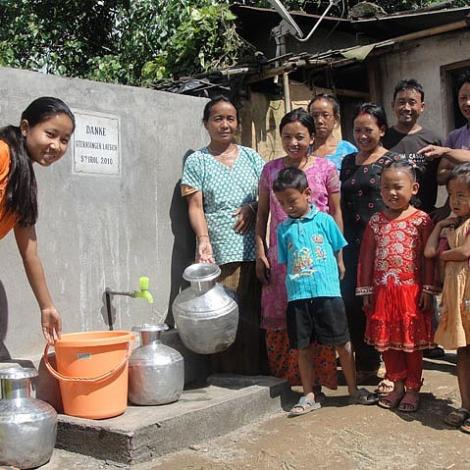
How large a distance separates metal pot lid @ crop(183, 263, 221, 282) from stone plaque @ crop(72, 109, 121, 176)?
84 centimetres

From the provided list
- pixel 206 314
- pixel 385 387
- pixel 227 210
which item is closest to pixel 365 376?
pixel 385 387

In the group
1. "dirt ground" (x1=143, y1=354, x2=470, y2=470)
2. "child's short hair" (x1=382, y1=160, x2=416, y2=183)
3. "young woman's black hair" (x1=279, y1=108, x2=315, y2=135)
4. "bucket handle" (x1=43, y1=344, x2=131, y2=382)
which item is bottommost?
"dirt ground" (x1=143, y1=354, x2=470, y2=470)

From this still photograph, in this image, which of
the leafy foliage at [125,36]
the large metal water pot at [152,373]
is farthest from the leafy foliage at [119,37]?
the large metal water pot at [152,373]

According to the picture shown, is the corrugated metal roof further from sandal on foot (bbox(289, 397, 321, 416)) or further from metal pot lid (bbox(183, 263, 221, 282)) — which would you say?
sandal on foot (bbox(289, 397, 321, 416))

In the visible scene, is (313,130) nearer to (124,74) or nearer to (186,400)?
(186,400)

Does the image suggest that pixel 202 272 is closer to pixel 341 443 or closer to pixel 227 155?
pixel 227 155

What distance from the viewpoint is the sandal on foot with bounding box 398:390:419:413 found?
3.85 m

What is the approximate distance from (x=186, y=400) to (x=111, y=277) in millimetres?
944

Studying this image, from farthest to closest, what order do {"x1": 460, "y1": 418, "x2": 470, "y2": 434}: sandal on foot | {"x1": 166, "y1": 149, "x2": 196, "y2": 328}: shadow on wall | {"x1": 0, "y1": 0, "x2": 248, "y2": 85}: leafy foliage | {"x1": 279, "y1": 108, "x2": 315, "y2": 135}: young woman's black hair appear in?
{"x1": 0, "y1": 0, "x2": 248, "y2": 85}: leafy foliage, {"x1": 166, "y1": 149, "x2": 196, "y2": 328}: shadow on wall, {"x1": 279, "y1": 108, "x2": 315, "y2": 135}: young woman's black hair, {"x1": 460, "y1": 418, "x2": 470, "y2": 434}: sandal on foot

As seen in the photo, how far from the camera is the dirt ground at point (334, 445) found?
3.25 m

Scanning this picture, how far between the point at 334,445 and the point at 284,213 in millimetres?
1452

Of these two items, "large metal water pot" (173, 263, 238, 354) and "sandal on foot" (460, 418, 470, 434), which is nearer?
"sandal on foot" (460, 418, 470, 434)

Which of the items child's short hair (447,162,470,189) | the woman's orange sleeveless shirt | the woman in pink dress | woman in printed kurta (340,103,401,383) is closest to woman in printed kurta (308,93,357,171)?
woman in printed kurta (340,103,401,383)

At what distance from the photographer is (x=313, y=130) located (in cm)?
419
